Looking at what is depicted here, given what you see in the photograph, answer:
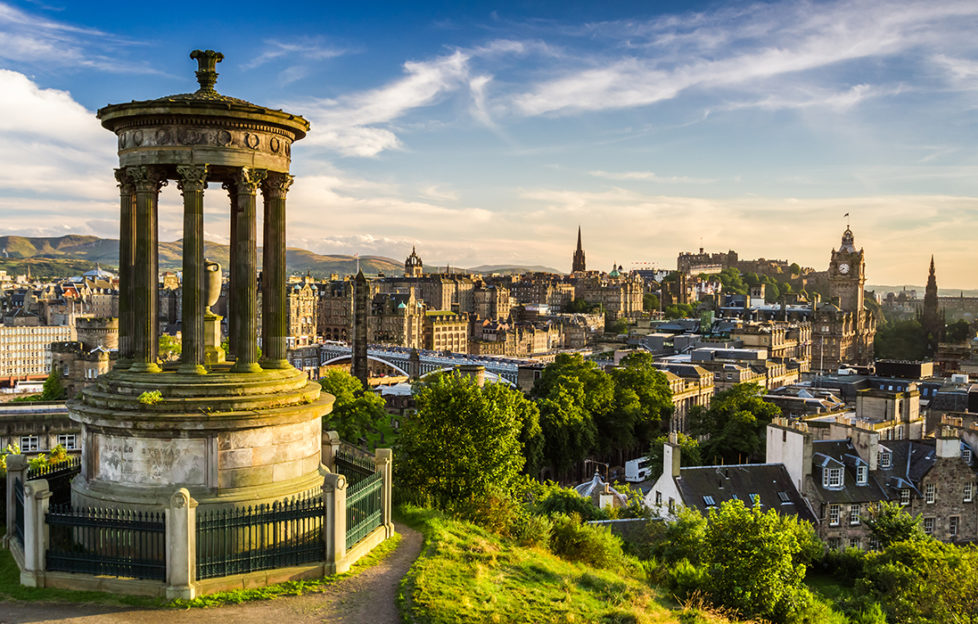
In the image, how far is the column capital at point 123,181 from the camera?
737 inches

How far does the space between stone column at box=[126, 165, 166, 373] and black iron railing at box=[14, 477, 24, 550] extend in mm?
3453

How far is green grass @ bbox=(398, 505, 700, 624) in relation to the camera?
14.9 metres

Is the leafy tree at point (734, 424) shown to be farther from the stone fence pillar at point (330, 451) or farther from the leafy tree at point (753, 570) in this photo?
the stone fence pillar at point (330, 451)

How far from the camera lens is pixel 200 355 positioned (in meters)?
18.3

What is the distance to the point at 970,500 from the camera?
4594 cm

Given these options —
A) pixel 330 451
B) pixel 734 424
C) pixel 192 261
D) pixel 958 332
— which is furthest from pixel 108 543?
pixel 958 332

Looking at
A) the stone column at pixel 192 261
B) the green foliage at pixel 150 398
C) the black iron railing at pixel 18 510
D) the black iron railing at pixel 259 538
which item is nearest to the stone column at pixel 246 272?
the stone column at pixel 192 261

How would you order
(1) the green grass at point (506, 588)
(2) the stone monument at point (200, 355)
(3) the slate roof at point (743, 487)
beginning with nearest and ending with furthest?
(1) the green grass at point (506, 588), (2) the stone monument at point (200, 355), (3) the slate roof at point (743, 487)

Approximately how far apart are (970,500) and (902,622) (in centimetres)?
2424

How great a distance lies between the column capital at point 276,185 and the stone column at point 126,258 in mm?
2938

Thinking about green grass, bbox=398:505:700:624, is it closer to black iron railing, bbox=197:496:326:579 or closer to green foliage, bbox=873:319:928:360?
black iron railing, bbox=197:496:326:579

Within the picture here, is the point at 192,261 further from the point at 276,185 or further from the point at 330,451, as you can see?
the point at 330,451

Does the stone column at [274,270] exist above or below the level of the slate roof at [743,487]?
above

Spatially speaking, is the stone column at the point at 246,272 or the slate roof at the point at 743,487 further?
the slate roof at the point at 743,487
